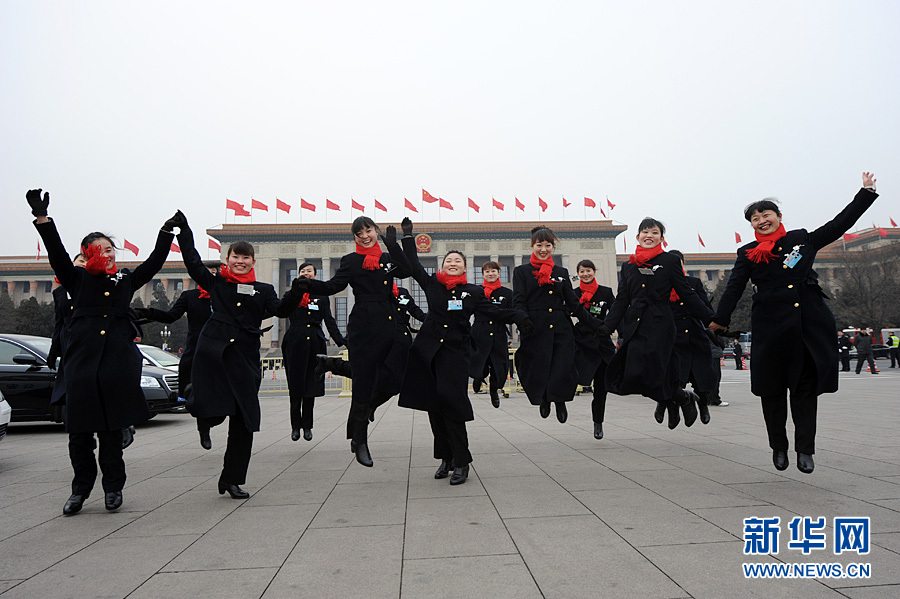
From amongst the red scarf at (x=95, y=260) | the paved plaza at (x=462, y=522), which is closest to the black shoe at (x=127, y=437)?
the paved plaza at (x=462, y=522)

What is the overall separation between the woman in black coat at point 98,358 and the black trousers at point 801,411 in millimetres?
4781

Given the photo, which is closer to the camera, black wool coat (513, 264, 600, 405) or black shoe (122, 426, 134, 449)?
black shoe (122, 426, 134, 449)

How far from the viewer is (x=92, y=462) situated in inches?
179

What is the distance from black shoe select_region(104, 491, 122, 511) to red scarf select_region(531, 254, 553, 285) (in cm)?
406

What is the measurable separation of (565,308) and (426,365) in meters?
1.85

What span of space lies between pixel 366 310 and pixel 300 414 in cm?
344

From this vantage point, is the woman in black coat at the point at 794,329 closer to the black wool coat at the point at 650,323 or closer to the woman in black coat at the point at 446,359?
the black wool coat at the point at 650,323

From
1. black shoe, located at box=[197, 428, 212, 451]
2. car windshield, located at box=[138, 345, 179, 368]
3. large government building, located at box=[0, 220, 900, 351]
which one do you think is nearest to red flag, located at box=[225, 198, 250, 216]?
large government building, located at box=[0, 220, 900, 351]

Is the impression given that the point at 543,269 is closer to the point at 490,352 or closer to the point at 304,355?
the point at 304,355

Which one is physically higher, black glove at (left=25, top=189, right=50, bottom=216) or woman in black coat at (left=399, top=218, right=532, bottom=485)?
black glove at (left=25, top=189, right=50, bottom=216)

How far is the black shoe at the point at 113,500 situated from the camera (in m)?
4.32

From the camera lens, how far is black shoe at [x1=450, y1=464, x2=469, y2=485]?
4.85 meters

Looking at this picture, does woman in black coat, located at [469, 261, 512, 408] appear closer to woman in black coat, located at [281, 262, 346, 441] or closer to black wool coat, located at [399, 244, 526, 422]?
woman in black coat, located at [281, 262, 346, 441]

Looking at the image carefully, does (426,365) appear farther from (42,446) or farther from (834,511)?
(42,446)
